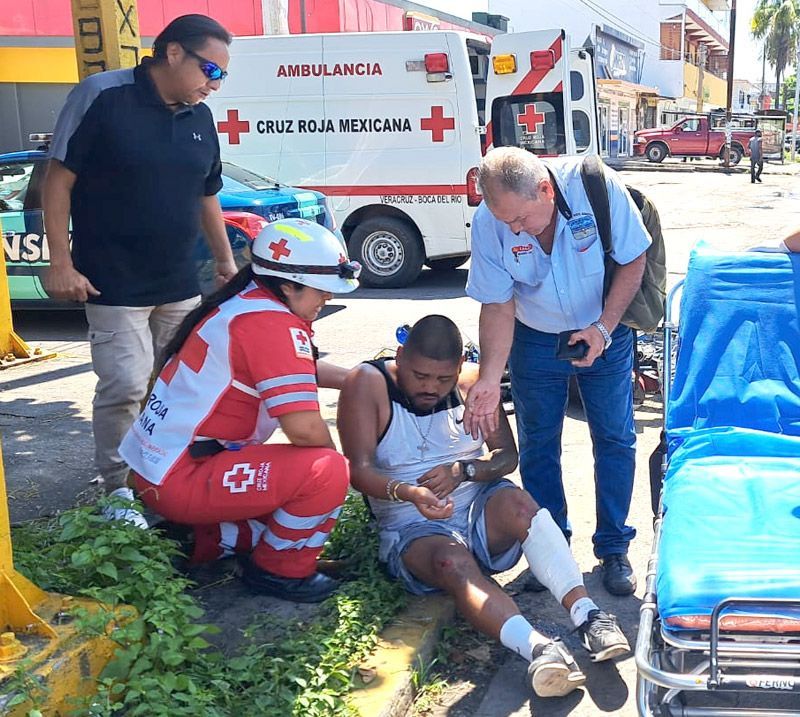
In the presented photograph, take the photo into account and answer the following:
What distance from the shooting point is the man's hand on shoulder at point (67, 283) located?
359 centimetres

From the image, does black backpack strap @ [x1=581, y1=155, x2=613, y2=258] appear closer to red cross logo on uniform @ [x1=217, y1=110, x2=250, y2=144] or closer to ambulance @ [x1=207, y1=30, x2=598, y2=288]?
ambulance @ [x1=207, y1=30, x2=598, y2=288]

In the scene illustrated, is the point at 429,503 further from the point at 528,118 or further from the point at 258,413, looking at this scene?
the point at 528,118

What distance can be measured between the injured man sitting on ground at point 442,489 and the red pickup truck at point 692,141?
115ft

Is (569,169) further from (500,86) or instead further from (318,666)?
(500,86)

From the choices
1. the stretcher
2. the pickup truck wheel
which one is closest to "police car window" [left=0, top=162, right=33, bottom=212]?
the stretcher

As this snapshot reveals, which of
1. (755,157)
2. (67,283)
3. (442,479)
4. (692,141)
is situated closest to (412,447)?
(442,479)

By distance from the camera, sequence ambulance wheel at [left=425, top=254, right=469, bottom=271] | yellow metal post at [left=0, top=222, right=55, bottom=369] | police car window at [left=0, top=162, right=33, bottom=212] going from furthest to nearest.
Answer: ambulance wheel at [left=425, top=254, right=469, bottom=271] → police car window at [left=0, top=162, right=33, bottom=212] → yellow metal post at [left=0, top=222, right=55, bottom=369]

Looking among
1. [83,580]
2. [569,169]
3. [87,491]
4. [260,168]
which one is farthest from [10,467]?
[260,168]

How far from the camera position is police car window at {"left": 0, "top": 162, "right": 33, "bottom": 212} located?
8.39 metres

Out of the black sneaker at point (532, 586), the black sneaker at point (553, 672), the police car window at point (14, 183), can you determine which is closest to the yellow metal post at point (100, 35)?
the black sneaker at point (532, 586)

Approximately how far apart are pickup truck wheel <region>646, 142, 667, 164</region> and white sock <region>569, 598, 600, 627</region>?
36.1 metres

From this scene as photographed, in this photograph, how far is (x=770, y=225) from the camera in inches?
682

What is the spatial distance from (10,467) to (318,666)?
270cm

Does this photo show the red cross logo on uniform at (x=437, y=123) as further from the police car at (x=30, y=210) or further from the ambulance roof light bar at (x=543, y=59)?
the police car at (x=30, y=210)
